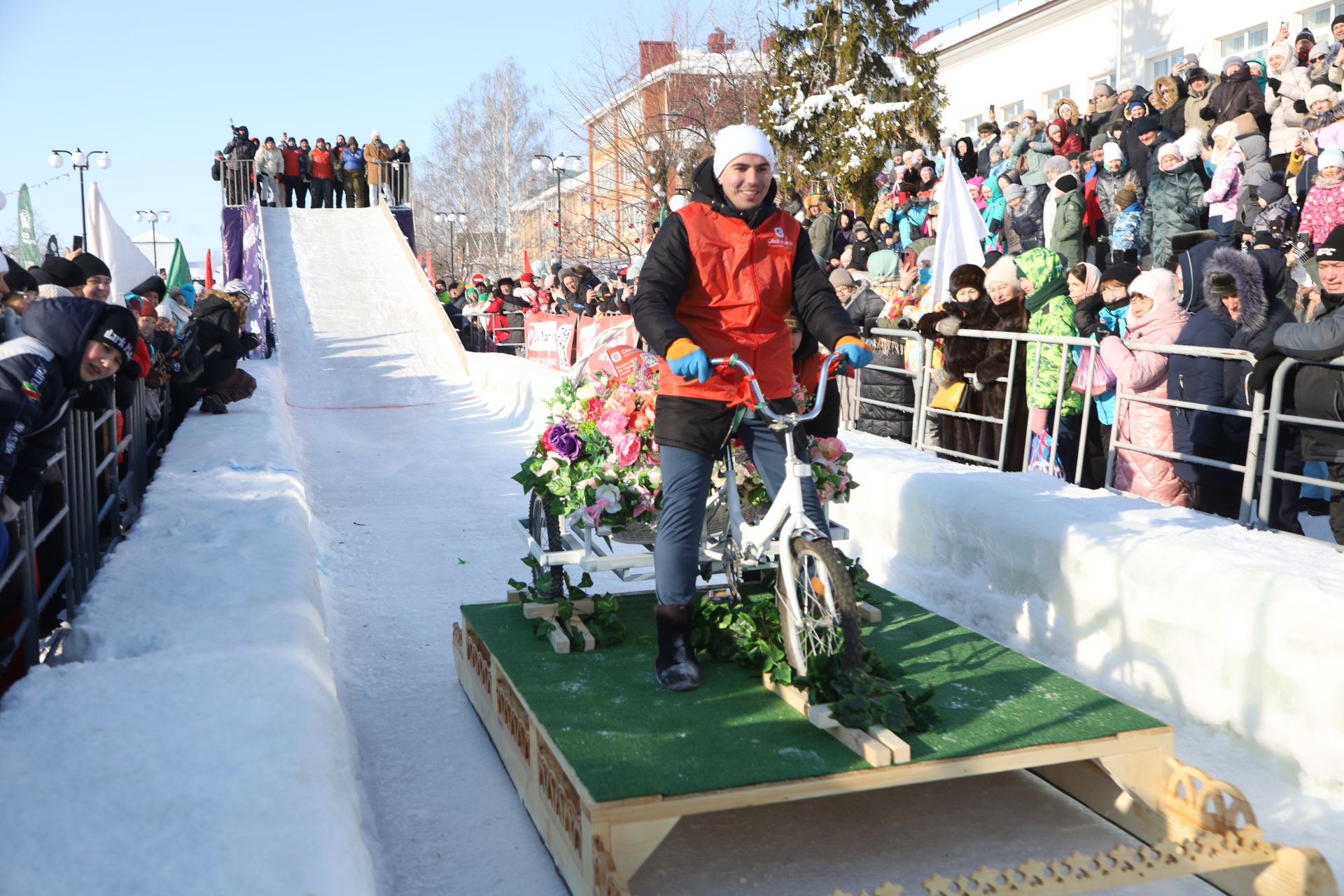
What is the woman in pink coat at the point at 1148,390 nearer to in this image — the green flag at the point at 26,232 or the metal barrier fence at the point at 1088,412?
the metal barrier fence at the point at 1088,412

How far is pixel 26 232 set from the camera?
55.1 ft

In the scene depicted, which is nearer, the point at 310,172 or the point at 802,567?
the point at 802,567

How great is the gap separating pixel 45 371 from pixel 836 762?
8.51ft

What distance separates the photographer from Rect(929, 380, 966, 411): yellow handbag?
23.7 feet

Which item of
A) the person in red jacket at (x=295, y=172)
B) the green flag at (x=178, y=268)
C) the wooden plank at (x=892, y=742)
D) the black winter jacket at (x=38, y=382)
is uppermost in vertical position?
the person in red jacket at (x=295, y=172)

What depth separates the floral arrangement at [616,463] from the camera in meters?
4.32

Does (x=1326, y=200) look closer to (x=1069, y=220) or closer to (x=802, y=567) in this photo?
(x=1069, y=220)

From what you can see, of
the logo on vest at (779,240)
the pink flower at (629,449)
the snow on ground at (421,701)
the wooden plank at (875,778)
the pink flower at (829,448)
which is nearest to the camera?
the snow on ground at (421,701)

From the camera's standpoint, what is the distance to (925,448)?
7.47 meters

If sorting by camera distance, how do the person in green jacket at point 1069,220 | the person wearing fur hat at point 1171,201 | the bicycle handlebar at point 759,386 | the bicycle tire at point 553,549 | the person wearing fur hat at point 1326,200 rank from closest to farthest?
the bicycle handlebar at point 759,386
the bicycle tire at point 553,549
the person wearing fur hat at point 1326,200
the person wearing fur hat at point 1171,201
the person in green jacket at point 1069,220

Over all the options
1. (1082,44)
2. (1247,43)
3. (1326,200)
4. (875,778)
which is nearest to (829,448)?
(875,778)

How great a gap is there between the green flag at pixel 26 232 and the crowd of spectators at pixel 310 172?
36.4 ft

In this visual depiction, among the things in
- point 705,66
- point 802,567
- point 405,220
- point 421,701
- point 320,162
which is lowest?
point 421,701

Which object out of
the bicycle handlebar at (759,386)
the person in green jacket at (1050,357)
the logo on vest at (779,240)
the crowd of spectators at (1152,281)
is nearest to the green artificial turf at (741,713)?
the bicycle handlebar at (759,386)
